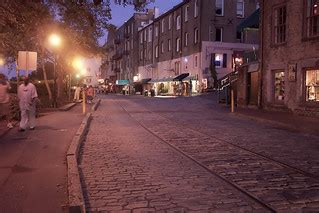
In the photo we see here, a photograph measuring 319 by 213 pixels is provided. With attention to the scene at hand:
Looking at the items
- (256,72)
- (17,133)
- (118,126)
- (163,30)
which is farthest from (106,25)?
(163,30)

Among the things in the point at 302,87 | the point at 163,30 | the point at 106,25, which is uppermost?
the point at 163,30

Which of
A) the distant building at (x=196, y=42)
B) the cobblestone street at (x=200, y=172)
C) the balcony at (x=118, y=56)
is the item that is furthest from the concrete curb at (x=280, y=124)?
the balcony at (x=118, y=56)

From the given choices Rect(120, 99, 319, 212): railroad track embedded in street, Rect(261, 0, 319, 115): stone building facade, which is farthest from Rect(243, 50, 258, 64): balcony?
Rect(120, 99, 319, 212): railroad track embedded in street

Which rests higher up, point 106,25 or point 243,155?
point 106,25

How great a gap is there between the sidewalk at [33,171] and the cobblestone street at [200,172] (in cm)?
48

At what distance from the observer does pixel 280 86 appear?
22.5 meters

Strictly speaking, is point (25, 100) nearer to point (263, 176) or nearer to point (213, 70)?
point (263, 176)

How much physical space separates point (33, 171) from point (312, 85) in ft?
50.1

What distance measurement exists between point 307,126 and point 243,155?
6.56 m

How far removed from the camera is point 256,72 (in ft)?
82.9

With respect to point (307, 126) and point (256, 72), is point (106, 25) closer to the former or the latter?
point (256, 72)

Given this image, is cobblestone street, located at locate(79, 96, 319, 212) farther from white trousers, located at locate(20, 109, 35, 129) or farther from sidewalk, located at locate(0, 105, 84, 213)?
white trousers, located at locate(20, 109, 35, 129)

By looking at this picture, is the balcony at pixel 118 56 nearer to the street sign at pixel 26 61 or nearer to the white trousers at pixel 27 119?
the street sign at pixel 26 61

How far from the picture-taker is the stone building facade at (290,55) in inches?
760
